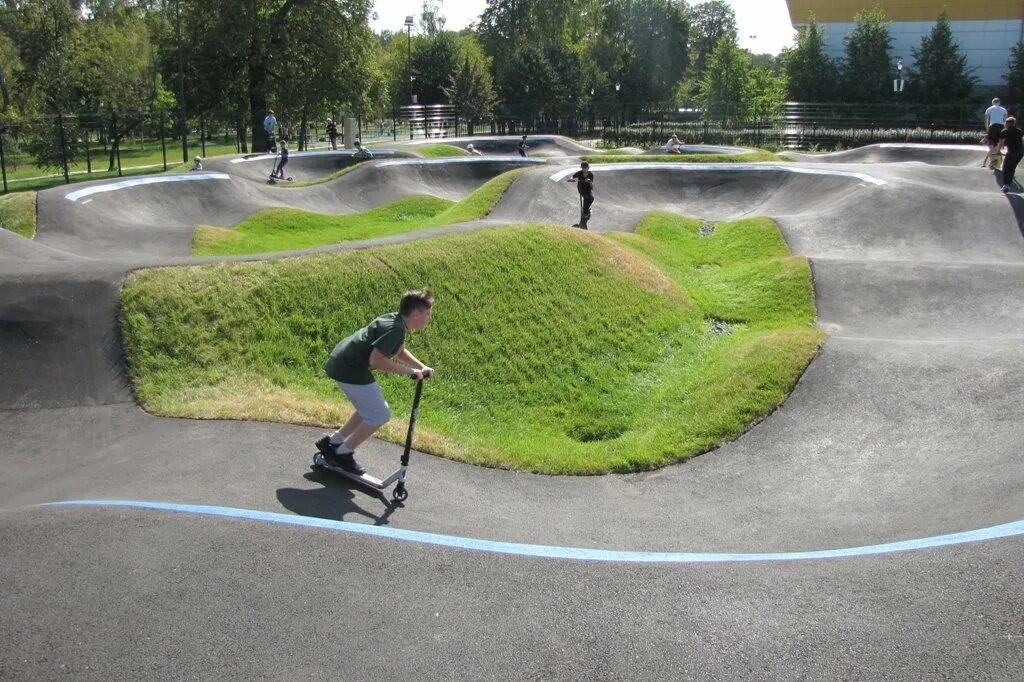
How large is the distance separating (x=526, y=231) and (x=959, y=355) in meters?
7.65

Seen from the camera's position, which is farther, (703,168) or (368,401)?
(703,168)

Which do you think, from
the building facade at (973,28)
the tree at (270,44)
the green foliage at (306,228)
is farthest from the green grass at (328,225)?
the building facade at (973,28)

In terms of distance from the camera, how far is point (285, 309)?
37.2 feet

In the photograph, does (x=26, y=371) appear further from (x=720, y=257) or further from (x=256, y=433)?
(x=720, y=257)

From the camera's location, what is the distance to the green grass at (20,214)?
779 inches

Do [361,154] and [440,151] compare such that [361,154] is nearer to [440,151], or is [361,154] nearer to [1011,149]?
[440,151]

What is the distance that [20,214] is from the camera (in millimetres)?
20516

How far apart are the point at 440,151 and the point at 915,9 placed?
47048mm

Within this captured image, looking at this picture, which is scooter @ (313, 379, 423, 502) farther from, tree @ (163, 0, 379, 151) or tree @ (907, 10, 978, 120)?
tree @ (907, 10, 978, 120)

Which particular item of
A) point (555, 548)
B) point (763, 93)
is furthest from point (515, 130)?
point (555, 548)

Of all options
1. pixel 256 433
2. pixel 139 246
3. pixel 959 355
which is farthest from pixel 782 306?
pixel 139 246

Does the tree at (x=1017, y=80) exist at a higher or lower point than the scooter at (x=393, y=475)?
higher

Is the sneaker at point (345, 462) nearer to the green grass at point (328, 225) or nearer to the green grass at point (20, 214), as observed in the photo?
the green grass at point (328, 225)

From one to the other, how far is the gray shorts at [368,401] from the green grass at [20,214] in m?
16.4
